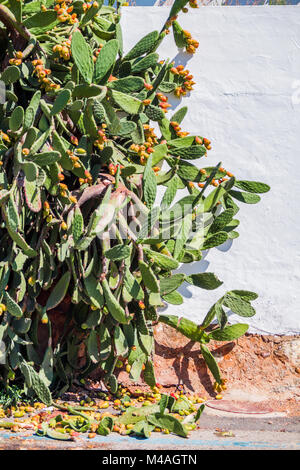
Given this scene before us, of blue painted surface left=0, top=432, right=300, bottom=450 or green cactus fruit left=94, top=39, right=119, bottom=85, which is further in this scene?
green cactus fruit left=94, top=39, right=119, bottom=85

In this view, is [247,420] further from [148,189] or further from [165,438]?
[148,189]

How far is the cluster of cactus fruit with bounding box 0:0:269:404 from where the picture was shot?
2.71 meters

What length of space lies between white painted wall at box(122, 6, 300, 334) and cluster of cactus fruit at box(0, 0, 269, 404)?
0.60 ft

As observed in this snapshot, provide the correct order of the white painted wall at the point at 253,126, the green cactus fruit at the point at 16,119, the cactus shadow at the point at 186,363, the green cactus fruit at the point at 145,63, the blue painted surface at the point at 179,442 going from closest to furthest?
the blue painted surface at the point at 179,442 < the green cactus fruit at the point at 16,119 < the green cactus fruit at the point at 145,63 < the cactus shadow at the point at 186,363 < the white painted wall at the point at 253,126

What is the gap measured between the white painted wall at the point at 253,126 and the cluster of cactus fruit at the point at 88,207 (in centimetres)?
18

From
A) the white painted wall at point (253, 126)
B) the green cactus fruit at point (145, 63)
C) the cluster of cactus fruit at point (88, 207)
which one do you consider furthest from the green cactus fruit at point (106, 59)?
the white painted wall at point (253, 126)

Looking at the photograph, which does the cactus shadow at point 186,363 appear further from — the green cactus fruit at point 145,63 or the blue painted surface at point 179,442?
the green cactus fruit at point 145,63

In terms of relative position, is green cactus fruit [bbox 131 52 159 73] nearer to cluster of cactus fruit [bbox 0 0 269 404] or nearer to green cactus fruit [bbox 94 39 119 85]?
cluster of cactus fruit [bbox 0 0 269 404]

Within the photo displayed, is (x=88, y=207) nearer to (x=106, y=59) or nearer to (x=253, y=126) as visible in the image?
(x=106, y=59)

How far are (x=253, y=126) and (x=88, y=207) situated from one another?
1172 mm

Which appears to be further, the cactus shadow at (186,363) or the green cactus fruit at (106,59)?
the cactus shadow at (186,363)

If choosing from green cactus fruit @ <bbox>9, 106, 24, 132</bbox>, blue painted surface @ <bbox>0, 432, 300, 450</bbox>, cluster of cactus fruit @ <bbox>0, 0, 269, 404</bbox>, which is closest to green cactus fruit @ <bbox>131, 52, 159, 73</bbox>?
cluster of cactus fruit @ <bbox>0, 0, 269, 404</bbox>

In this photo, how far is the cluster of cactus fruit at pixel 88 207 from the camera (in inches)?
107

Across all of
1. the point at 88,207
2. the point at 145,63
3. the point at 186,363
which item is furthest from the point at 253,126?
the point at 186,363
